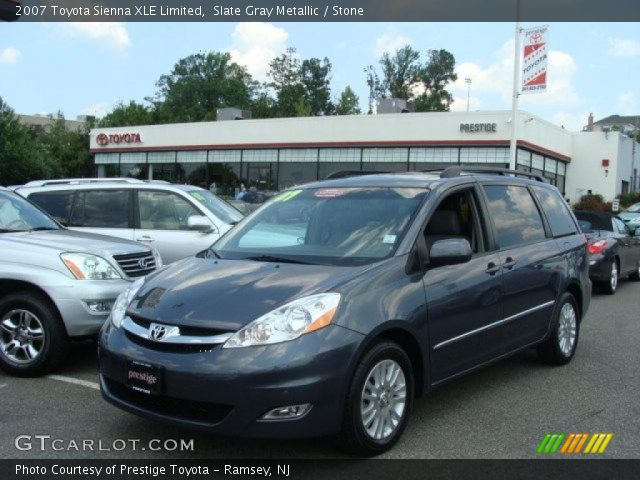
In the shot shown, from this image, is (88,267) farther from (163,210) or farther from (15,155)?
(15,155)

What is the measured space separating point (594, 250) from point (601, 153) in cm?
2742

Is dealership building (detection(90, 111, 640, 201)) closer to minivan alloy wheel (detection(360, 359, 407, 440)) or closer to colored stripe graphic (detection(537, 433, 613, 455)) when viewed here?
colored stripe graphic (detection(537, 433, 613, 455))

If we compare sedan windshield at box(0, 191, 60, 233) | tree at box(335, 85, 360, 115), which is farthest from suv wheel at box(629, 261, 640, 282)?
tree at box(335, 85, 360, 115)

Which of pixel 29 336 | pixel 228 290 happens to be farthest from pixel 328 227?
pixel 29 336

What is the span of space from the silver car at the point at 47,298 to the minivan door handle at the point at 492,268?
3165mm

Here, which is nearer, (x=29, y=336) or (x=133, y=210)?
(x=29, y=336)

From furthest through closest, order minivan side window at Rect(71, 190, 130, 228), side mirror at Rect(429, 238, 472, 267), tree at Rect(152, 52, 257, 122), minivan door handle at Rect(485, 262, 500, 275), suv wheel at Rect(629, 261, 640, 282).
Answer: tree at Rect(152, 52, 257, 122)
suv wheel at Rect(629, 261, 640, 282)
minivan side window at Rect(71, 190, 130, 228)
minivan door handle at Rect(485, 262, 500, 275)
side mirror at Rect(429, 238, 472, 267)

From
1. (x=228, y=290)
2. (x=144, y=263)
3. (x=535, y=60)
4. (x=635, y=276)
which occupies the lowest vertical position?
(x=635, y=276)

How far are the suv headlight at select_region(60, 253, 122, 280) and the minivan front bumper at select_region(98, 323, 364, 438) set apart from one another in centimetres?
221

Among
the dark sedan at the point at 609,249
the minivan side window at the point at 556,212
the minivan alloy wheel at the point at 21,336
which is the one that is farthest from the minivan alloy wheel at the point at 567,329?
the dark sedan at the point at 609,249

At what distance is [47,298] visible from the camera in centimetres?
561

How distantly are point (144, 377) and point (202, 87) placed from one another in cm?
9171

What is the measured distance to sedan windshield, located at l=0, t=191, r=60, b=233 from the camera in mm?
6434

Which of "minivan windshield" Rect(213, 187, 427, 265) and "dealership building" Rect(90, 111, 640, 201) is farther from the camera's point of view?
"dealership building" Rect(90, 111, 640, 201)
